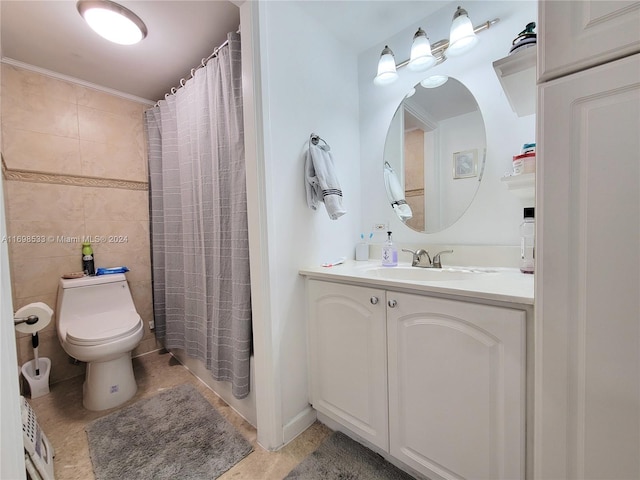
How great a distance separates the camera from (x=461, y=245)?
1.42m

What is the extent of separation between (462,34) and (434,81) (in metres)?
0.25

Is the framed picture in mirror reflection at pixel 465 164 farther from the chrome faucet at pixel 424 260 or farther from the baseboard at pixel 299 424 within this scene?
the baseboard at pixel 299 424

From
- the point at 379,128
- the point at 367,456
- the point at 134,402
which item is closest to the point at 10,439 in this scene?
the point at 367,456

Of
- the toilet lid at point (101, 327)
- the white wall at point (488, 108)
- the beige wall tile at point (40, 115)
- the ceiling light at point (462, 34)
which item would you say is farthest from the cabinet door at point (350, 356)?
the beige wall tile at point (40, 115)

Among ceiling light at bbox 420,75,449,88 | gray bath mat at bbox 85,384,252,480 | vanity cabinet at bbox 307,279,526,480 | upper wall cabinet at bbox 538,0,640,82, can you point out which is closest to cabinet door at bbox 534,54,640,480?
upper wall cabinet at bbox 538,0,640,82

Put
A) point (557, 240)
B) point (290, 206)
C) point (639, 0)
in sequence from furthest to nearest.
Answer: point (290, 206)
point (557, 240)
point (639, 0)

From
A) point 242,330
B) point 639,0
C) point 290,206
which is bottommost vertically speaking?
point 242,330

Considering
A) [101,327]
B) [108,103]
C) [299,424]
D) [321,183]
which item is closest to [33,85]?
[108,103]

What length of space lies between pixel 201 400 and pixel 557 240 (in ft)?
6.40

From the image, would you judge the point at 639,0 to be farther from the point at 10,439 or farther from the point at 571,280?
the point at 10,439

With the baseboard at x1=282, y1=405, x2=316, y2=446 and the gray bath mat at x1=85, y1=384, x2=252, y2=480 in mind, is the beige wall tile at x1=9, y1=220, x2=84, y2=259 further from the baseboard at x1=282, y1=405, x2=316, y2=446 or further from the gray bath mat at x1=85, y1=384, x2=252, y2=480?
the baseboard at x1=282, y1=405, x2=316, y2=446

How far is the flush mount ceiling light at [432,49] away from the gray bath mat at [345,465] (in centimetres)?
200

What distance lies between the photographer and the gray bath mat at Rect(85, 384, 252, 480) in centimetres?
115

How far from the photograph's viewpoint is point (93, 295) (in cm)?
184
